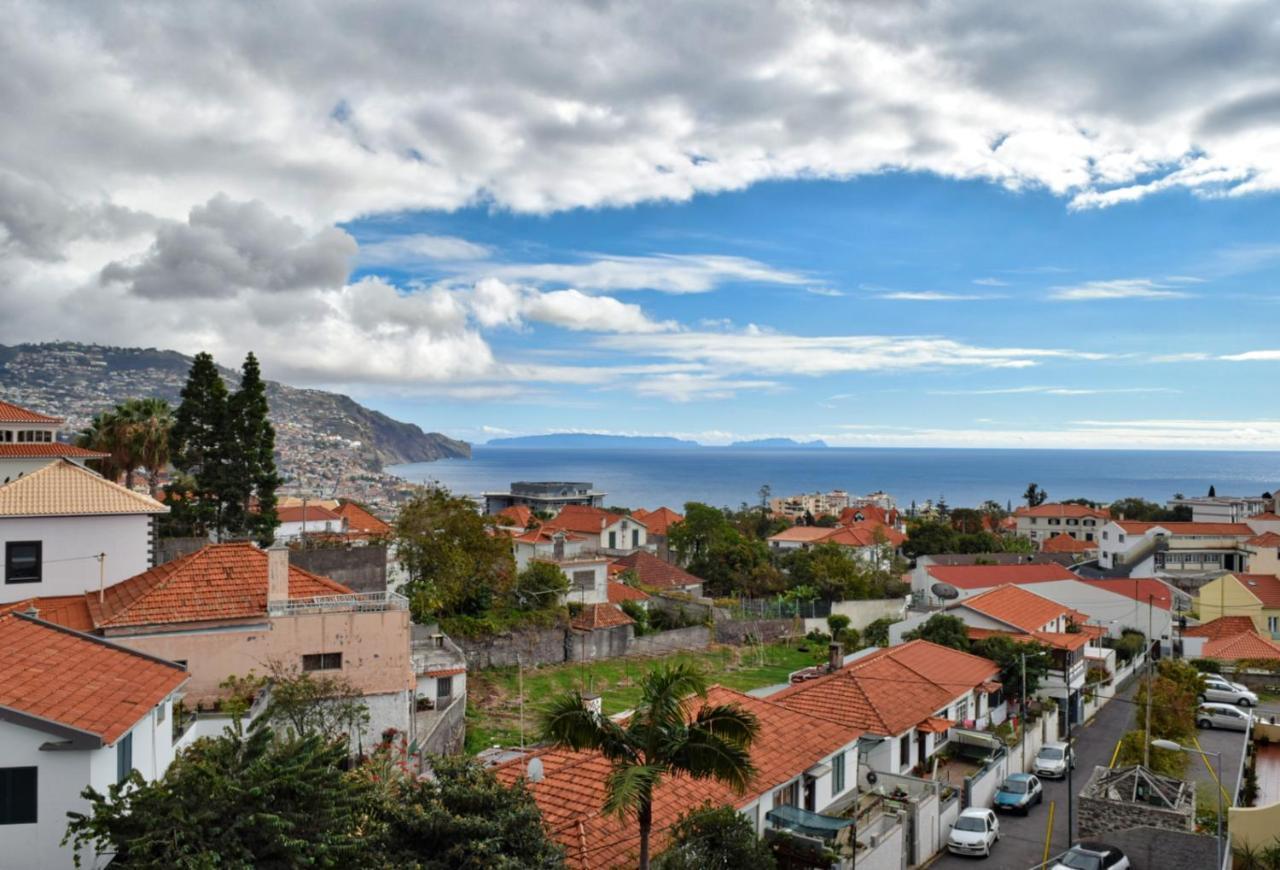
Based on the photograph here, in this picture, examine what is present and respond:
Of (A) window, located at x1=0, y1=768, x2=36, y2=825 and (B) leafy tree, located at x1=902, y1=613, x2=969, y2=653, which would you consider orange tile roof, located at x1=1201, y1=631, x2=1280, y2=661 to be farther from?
(A) window, located at x1=0, y1=768, x2=36, y2=825

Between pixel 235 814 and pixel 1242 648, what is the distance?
55515 mm

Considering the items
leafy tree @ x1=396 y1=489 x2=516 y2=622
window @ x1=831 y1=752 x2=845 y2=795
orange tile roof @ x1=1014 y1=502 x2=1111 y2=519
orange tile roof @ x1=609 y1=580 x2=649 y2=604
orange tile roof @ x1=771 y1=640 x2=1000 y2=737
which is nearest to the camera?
window @ x1=831 y1=752 x2=845 y2=795

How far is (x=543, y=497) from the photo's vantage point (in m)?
123

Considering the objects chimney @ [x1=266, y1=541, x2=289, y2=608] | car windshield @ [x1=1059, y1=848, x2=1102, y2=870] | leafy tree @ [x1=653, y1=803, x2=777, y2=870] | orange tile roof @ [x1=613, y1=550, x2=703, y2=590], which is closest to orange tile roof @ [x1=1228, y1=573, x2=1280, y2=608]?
orange tile roof @ [x1=613, y1=550, x2=703, y2=590]

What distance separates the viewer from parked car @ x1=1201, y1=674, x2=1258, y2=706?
43438 millimetres

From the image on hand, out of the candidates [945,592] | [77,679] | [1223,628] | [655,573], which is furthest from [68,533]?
[1223,628]

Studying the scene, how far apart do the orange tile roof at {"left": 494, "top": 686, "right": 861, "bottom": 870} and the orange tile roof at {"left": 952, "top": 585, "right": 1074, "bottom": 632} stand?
66.0ft

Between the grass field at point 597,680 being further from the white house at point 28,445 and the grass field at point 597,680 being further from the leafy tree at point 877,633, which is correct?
the white house at point 28,445

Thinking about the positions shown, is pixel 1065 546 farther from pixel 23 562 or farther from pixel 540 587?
pixel 23 562

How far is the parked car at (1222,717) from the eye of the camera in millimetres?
39275

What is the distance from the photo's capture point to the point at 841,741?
24562mm

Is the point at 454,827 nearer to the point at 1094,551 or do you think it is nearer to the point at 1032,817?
the point at 1032,817

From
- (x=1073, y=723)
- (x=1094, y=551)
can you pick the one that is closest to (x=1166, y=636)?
(x=1073, y=723)

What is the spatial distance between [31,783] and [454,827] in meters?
6.07
